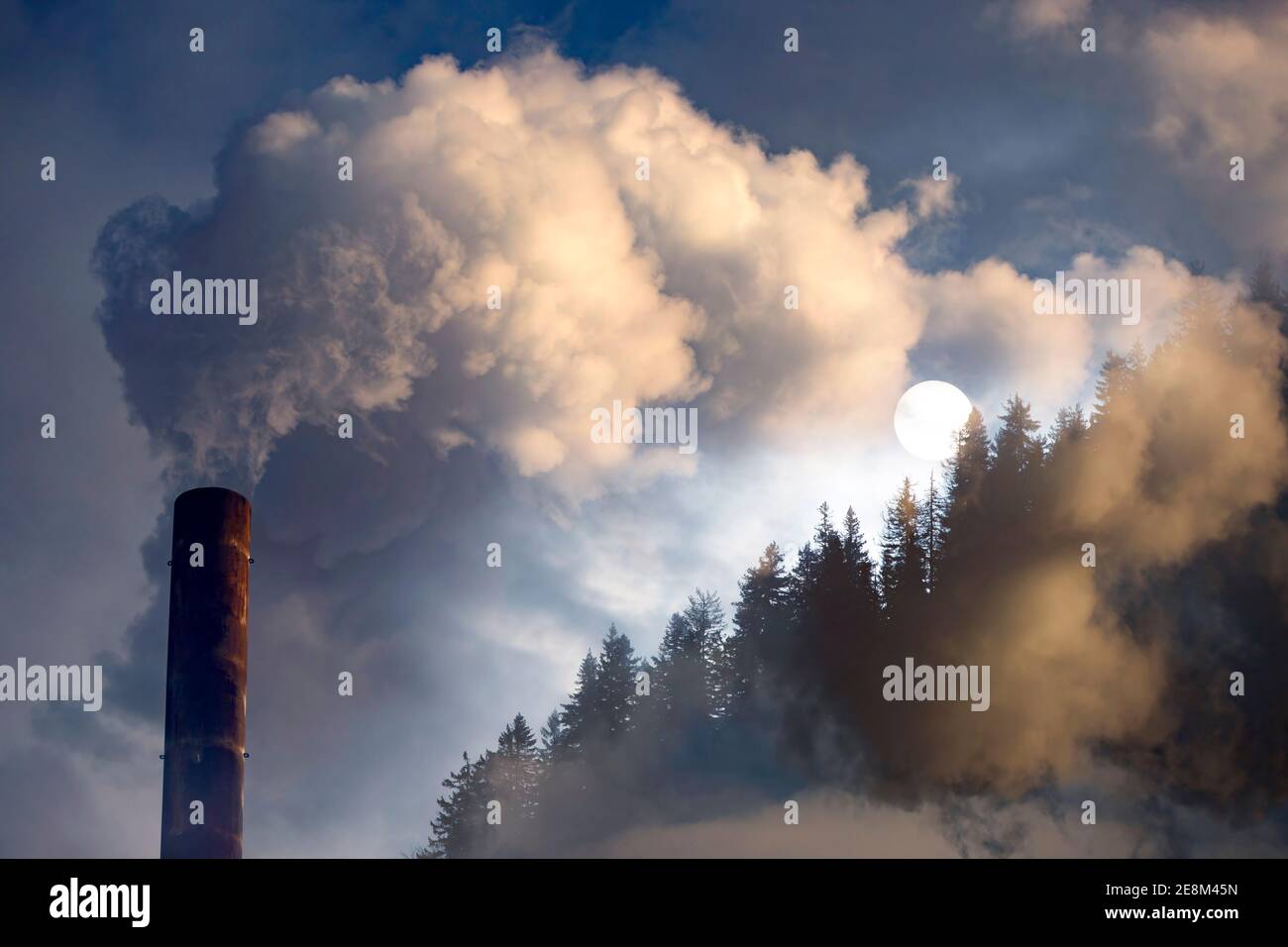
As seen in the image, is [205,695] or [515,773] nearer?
[205,695]

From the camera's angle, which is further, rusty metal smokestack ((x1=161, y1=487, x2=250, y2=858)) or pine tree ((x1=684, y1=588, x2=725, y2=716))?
pine tree ((x1=684, y1=588, x2=725, y2=716))

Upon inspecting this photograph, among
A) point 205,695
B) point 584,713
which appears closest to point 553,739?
point 584,713

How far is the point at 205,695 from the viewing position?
938 inches

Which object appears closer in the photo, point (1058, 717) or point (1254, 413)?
point (1058, 717)

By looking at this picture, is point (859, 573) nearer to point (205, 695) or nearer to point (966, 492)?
point (966, 492)

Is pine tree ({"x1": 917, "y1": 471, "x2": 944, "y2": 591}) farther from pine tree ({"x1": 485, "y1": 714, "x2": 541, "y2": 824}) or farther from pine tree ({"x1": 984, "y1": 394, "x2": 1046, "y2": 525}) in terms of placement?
pine tree ({"x1": 485, "y1": 714, "x2": 541, "y2": 824})

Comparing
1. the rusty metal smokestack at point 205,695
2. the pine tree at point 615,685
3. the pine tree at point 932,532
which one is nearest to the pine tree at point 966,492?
the pine tree at point 932,532

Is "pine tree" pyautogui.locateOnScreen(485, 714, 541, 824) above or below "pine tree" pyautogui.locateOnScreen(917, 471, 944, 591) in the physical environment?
below

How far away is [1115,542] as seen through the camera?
83.1m

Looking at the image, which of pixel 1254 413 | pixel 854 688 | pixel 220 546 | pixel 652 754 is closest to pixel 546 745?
pixel 652 754

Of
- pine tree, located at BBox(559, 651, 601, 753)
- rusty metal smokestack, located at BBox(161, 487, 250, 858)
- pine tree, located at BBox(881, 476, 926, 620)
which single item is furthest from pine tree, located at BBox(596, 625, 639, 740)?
rusty metal smokestack, located at BBox(161, 487, 250, 858)

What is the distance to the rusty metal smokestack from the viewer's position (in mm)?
23547
